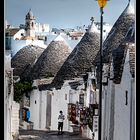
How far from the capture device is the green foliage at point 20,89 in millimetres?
1822

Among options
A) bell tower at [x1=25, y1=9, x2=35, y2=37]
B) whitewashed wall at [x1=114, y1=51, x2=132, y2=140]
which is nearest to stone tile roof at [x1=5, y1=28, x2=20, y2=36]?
bell tower at [x1=25, y1=9, x2=35, y2=37]

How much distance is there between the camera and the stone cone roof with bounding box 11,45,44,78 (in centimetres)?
184

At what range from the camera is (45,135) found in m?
1.85

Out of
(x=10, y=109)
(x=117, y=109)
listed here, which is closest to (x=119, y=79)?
(x=117, y=109)

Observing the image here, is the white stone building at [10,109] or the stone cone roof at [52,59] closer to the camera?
the white stone building at [10,109]

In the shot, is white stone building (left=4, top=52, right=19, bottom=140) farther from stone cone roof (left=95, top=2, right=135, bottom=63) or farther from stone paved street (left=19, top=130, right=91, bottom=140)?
stone cone roof (left=95, top=2, right=135, bottom=63)

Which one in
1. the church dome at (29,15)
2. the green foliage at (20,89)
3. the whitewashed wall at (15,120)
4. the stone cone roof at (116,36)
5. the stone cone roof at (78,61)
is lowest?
the whitewashed wall at (15,120)

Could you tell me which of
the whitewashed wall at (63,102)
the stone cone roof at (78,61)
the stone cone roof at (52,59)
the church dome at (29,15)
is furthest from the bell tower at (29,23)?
the whitewashed wall at (63,102)

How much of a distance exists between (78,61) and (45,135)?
39 centimetres

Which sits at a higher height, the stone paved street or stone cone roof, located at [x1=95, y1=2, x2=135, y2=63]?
stone cone roof, located at [x1=95, y1=2, x2=135, y2=63]

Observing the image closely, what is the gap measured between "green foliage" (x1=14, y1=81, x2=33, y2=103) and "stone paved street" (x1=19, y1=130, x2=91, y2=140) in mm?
161

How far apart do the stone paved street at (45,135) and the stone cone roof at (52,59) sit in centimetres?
28

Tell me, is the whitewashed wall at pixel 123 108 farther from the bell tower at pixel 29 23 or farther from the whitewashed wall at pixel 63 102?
the bell tower at pixel 29 23
